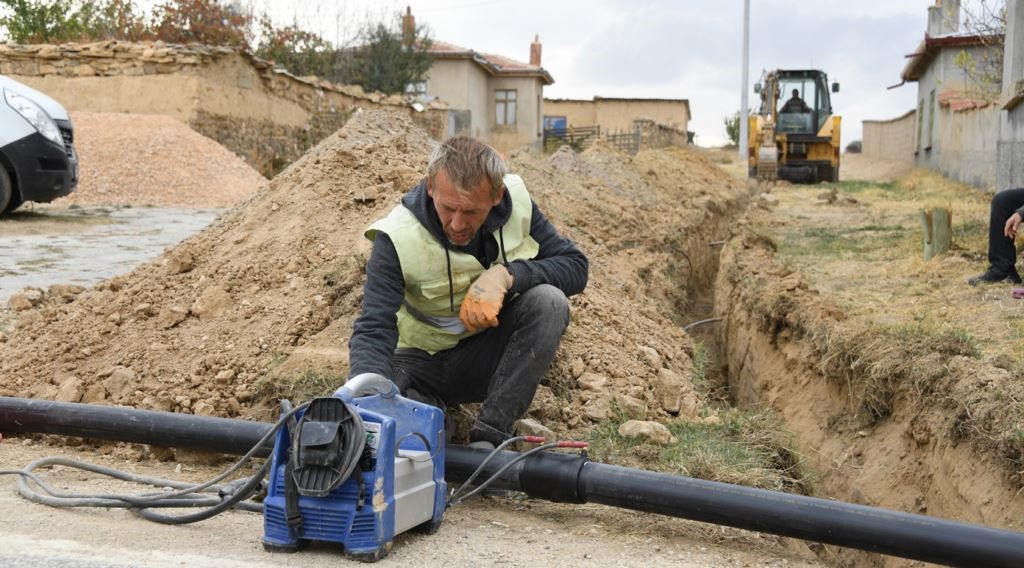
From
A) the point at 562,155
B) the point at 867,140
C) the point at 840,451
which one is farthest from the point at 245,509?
the point at 867,140

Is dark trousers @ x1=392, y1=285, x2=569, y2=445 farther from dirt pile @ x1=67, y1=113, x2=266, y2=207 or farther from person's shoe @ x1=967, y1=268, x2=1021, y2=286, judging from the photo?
dirt pile @ x1=67, y1=113, x2=266, y2=207

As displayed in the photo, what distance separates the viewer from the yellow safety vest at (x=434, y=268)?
12.1ft

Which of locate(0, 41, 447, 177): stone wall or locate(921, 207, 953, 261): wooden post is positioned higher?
locate(0, 41, 447, 177): stone wall

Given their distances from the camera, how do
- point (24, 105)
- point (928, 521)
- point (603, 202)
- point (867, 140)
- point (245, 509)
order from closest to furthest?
point (928, 521) → point (245, 509) → point (24, 105) → point (603, 202) → point (867, 140)

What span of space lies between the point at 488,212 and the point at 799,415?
341 cm

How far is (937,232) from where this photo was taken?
9148 mm

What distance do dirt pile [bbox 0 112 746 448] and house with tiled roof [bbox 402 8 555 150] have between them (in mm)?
30483

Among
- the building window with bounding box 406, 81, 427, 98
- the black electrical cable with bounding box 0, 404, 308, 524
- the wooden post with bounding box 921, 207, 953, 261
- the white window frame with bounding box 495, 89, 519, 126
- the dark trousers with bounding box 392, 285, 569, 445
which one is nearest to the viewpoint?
the black electrical cable with bounding box 0, 404, 308, 524

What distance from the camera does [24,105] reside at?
392 inches

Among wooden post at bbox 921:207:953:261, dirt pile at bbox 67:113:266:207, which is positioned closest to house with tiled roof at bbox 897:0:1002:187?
wooden post at bbox 921:207:953:261

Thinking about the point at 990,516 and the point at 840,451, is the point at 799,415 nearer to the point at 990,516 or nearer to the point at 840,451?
the point at 840,451

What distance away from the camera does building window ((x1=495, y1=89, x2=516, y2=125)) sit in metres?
41.6

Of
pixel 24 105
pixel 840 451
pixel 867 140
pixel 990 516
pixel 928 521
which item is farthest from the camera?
pixel 867 140

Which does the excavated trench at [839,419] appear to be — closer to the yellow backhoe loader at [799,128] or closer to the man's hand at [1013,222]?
the man's hand at [1013,222]
